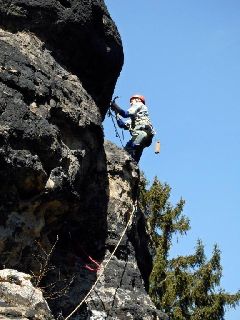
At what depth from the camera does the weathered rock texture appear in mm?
6523

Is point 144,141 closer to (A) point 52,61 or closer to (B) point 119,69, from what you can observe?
(B) point 119,69

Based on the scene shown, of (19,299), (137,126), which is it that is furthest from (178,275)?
(19,299)

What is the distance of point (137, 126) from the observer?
10.9m

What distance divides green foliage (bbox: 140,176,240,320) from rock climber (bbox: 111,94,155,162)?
262 inches

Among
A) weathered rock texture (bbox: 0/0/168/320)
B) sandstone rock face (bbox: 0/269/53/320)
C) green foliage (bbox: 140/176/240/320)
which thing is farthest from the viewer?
green foliage (bbox: 140/176/240/320)

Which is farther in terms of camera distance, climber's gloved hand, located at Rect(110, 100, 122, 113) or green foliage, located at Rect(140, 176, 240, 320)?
green foliage, located at Rect(140, 176, 240, 320)

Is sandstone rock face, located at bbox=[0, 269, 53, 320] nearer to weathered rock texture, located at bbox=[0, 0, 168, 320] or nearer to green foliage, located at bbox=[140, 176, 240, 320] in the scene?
weathered rock texture, located at bbox=[0, 0, 168, 320]

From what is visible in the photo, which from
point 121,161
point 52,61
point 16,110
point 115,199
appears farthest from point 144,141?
point 16,110

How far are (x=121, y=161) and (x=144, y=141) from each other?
1312mm

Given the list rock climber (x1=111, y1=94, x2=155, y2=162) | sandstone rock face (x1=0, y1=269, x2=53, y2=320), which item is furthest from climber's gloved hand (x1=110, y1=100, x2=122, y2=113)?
sandstone rock face (x1=0, y1=269, x2=53, y2=320)

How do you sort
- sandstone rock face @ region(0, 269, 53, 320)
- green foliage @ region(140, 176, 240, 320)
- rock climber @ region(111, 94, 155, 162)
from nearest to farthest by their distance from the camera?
sandstone rock face @ region(0, 269, 53, 320) < rock climber @ region(111, 94, 155, 162) < green foliage @ region(140, 176, 240, 320)

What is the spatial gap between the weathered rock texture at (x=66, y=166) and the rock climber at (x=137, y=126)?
0.74 metres

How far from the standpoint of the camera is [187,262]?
18.5 meters

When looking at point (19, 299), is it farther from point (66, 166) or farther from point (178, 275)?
point (178, 275)
